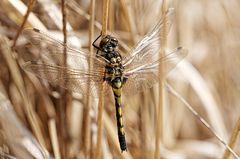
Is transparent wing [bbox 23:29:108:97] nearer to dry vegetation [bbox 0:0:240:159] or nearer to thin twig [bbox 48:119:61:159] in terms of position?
dry vegetation [bbox 0:0:240:159]

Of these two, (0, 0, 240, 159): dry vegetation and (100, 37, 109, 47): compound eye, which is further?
(0, 0, 240, 159): dry vegetation

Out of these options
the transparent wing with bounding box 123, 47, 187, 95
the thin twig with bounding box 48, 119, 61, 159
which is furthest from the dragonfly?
the thin twig with bounding box 48, 119, 61, 159

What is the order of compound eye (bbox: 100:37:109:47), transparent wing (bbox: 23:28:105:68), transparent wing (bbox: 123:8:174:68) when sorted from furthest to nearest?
transparent wing (bbox: 123:8:174:68), compound eye (bbox: 100:37:109:47), transparent wing (bbox: 23:28:105:68)

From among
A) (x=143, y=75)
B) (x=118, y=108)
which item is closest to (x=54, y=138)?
(x=118, y=108)

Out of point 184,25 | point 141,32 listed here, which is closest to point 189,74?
point 141,32

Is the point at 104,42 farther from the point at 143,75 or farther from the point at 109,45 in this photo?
the point at 143,75

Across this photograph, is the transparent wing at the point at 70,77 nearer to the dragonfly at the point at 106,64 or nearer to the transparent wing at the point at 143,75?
the dragonfly at the point at 106,64
